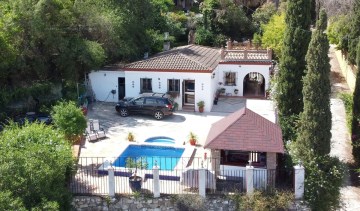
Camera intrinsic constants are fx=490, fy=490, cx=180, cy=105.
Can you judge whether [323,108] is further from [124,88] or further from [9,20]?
[9,20]

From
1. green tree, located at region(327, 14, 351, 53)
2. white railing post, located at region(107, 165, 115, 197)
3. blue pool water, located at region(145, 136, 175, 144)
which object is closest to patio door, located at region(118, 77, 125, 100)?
blue pool water, located at region(145, 136, 175, 144)

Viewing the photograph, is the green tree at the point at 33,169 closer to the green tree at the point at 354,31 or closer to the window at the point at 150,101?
the window at the point at 150,101

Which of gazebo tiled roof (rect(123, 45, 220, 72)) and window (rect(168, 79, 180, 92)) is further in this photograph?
window (rect(168, 79, 180, 92))

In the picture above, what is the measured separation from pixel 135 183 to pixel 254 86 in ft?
57.8

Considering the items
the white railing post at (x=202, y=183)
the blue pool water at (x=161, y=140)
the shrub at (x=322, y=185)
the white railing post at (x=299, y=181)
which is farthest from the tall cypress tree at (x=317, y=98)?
the blue pool water at (x=161, y=140)

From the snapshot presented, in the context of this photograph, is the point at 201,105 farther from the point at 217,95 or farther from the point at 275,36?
the point at 275,36

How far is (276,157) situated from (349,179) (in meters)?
4.86

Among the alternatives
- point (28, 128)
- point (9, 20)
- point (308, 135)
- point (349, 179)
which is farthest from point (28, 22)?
point (349, 179)

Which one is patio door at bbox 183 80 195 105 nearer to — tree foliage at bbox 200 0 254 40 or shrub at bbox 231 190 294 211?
shrub at bbox 231 190 294 211

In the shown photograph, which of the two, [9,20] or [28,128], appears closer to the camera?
[28,128]

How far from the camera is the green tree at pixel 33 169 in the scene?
15055 millimetres

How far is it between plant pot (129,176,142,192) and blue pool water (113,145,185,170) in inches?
125

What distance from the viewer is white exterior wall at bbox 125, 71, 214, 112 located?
30500mm

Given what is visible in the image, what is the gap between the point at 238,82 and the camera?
3375 centimetres
